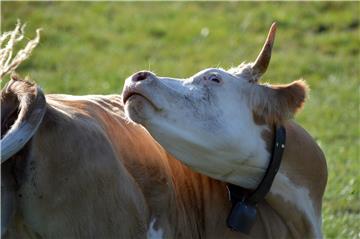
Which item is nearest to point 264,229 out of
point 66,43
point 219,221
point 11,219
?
point 219,221

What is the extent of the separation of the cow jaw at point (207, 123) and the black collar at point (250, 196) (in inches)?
1.7

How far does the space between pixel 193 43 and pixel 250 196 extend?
34.1ft

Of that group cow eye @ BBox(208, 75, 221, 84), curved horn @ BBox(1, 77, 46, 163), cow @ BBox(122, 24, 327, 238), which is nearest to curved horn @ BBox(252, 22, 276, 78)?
cow @ BBox(122, 24, 327, 238)

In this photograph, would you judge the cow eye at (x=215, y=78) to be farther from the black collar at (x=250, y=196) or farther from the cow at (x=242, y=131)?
the black collar at (x=250, y=196)

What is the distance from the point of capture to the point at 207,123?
5.50 metres

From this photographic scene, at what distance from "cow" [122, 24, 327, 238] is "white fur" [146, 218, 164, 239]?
39 cm

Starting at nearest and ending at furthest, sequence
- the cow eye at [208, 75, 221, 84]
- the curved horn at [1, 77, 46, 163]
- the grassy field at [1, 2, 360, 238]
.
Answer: the curved horn at [1, 77, 46, 163], the cow eye at [208, 75, 221, 84], the grassy field at [1, 2, 360, 238]

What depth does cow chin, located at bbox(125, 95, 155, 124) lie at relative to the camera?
17.4 feet

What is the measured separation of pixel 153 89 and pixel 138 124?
0.84 ft

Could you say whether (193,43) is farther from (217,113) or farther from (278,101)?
(217,113)

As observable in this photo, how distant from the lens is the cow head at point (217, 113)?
5359 millimetres

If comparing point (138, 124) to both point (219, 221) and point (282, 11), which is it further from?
point (282, 11)

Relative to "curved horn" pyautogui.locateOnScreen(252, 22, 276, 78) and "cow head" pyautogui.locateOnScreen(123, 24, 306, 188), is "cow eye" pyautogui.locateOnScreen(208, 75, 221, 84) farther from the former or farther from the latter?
"curved horn" pyautogui.locateOnScreen(252, 22, 276, 78)

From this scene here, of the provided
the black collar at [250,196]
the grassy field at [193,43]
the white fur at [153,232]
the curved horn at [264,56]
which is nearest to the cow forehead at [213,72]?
the curved horn at [264,56]
